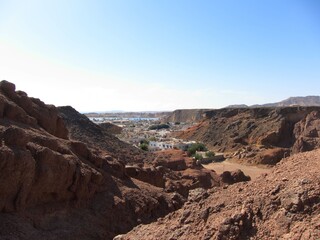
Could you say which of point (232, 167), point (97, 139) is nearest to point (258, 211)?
point (97, 139)

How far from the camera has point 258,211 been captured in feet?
32.5

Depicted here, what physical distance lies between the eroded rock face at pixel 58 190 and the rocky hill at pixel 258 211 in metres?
3.30

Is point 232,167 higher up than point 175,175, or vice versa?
point 175,175

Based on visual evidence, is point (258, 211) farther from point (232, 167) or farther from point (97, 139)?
point (232, 167)

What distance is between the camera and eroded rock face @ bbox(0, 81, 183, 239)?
13.4 m

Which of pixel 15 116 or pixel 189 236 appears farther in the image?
pixel 15 116

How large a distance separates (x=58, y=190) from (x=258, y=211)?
8.03m

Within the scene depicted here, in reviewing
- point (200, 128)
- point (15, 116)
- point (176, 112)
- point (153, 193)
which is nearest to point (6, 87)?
point (15, 116)

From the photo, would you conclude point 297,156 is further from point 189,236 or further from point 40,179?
point 40,179

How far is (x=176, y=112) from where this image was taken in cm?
16025

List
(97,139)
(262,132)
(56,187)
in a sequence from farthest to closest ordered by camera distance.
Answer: (262,132) < (97,139) < (56,187)

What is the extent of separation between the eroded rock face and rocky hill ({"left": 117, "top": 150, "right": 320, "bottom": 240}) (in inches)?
130

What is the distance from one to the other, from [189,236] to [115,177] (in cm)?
869

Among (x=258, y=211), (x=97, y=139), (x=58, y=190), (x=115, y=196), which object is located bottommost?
(x=115, y=196)
